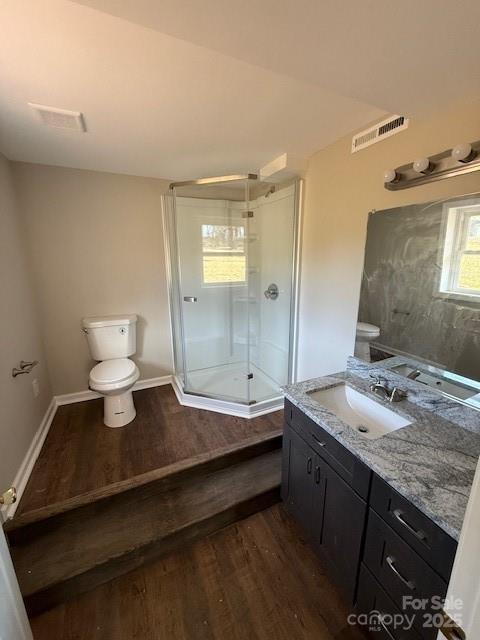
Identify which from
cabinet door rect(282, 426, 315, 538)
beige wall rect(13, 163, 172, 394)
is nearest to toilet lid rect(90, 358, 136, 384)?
beige wall rect(13, 163, 172, 394)

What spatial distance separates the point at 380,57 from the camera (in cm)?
93

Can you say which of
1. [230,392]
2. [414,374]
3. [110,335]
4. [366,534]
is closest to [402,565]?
[366,534]

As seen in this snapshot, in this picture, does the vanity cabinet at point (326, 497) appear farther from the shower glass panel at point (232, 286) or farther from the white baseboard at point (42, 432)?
the white baseboard at point (42, 432)

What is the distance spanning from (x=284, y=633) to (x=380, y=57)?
7.74ft

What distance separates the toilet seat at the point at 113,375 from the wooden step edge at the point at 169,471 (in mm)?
738

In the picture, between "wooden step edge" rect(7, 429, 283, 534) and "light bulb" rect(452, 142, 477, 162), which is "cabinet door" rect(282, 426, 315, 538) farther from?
"light bulb" rect(452, 142, 477, 162)

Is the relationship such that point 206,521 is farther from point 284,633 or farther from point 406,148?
point 406,148

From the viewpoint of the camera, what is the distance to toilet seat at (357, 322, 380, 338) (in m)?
1.68

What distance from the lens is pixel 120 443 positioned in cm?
211

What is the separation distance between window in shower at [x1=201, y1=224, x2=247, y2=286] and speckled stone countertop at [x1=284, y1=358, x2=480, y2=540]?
5.80ft

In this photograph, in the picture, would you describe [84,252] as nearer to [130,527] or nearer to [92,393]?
[92,393]

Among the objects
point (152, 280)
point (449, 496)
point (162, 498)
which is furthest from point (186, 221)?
point (449, 496)

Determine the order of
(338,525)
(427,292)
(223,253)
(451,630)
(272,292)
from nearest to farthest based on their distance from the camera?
(451,630), (338,525), (427,292), (272,292), (223,253)

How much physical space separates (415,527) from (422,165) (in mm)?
1498
